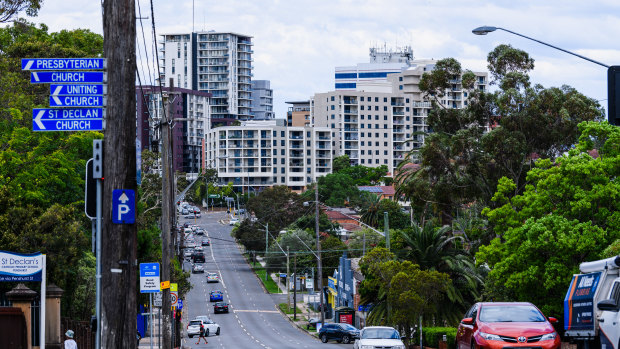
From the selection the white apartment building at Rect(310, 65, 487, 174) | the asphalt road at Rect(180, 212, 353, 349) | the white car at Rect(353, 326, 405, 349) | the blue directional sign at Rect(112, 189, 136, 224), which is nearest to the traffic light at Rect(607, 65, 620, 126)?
the blue directional sign at Rect(112, 189, 136, 224)

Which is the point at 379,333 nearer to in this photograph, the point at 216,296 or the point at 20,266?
the point at 20,266

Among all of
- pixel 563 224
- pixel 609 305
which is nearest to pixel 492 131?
pixel 563 224

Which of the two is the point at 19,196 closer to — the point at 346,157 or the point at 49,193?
the point at 49,193

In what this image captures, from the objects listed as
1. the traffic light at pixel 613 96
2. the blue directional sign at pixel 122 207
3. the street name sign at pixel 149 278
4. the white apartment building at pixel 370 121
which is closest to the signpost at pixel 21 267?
the blue directional sign at pixel 122 207

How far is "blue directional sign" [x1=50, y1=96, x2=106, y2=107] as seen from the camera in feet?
39.7

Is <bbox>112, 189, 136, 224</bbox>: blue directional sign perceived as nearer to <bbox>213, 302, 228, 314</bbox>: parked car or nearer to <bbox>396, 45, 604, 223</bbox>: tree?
<bbox>396, 45, 604, 223</bbox>: tree

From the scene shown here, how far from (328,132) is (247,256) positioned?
65.5 meters

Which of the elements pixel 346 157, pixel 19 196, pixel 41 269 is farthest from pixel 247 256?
pixel 41 269

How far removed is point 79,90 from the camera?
40.1 feet

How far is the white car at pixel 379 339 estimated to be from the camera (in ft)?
90.0

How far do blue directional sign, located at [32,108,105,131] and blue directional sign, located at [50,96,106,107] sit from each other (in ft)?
0.28

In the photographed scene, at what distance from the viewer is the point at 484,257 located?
3500cm

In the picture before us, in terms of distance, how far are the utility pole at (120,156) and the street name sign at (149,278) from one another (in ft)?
45.0

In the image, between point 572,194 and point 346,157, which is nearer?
point 572,194
